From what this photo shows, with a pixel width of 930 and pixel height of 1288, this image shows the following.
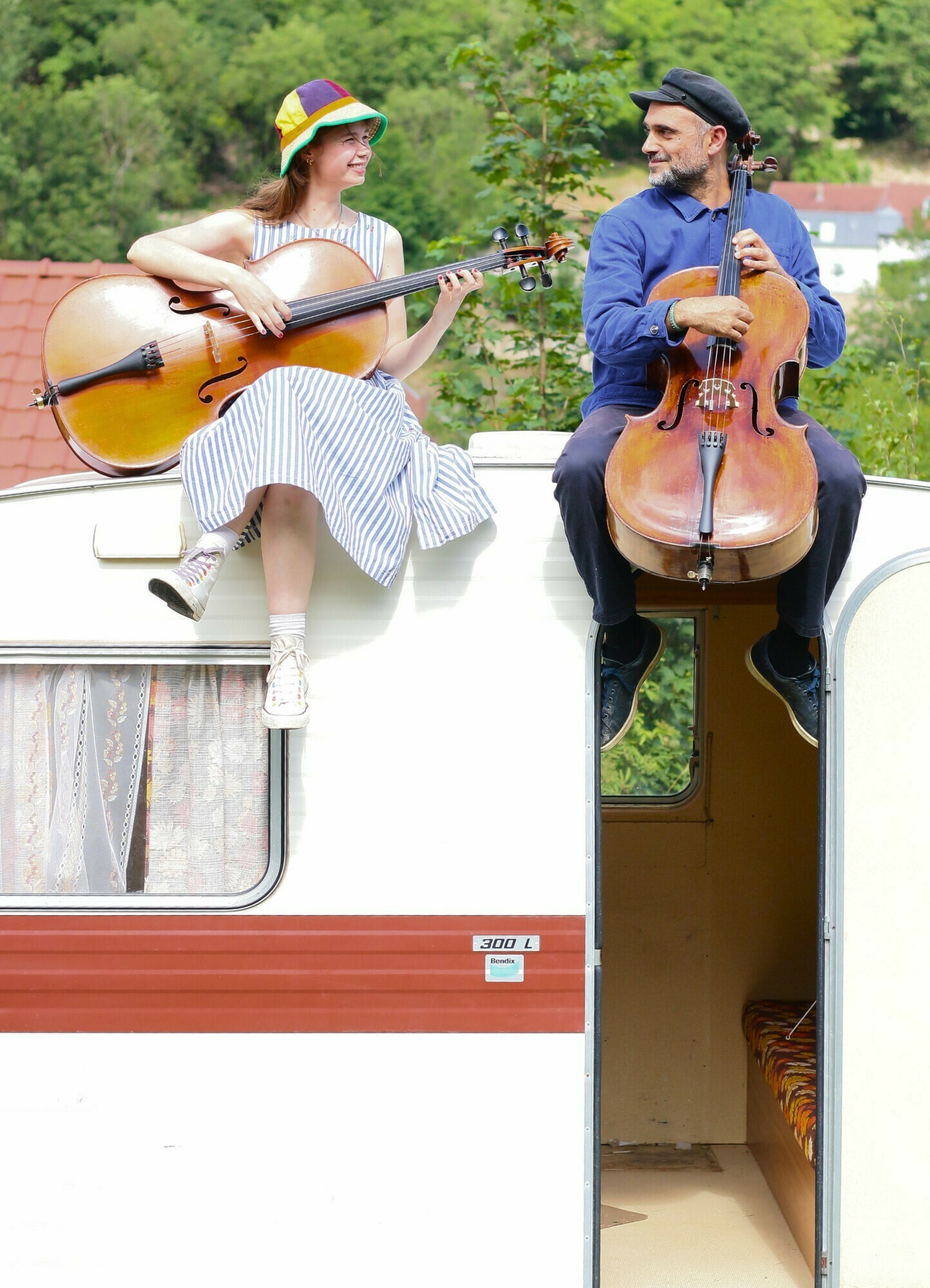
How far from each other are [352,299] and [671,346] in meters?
0.92

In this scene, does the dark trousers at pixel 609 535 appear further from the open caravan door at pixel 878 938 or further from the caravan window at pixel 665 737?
the caravan window at pixel 665 737

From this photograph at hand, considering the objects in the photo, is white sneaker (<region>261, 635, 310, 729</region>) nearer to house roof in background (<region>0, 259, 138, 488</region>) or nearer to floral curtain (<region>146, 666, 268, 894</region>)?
floral curtain (<region>146, 666, 268, 894</region>)

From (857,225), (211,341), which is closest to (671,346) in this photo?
(211,341)

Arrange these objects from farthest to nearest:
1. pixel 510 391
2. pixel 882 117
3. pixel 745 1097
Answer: pixel 882 117, pixel 510 391, pixel 745 1097

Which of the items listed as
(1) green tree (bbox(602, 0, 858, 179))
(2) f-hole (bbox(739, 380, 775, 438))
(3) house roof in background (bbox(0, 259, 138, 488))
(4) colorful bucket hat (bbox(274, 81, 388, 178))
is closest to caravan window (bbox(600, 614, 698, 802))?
(2) f-hole (bbox(739, 380, 775, 438))

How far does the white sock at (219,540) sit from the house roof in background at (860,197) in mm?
86159

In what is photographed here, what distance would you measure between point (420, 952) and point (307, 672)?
0.79 meters

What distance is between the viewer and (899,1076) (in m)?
3.60

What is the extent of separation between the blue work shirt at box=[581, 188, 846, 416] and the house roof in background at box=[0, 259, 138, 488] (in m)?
5.74

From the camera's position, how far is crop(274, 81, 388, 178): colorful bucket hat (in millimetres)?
3988

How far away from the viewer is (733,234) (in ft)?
11.6

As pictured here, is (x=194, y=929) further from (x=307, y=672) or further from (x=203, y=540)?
(x=203, y=540)

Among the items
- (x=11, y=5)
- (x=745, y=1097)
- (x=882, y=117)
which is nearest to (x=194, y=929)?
(x=745, y=1097)

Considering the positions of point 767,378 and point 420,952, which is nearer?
point 767,378
